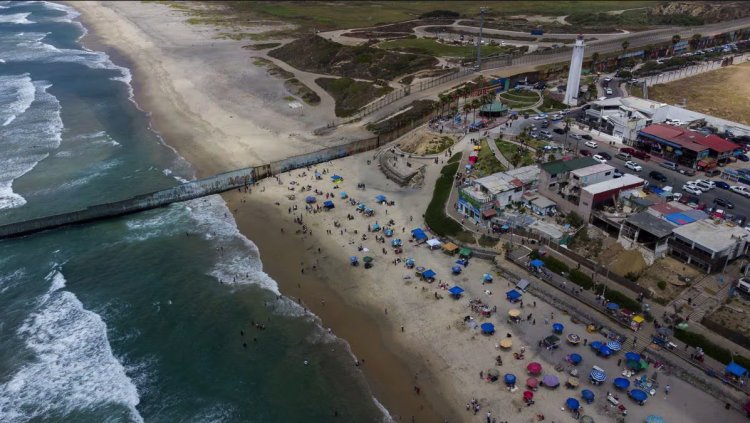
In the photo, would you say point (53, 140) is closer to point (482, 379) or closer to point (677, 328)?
point (482, 379)

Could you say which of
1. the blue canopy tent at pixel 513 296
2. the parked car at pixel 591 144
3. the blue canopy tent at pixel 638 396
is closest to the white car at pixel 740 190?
the parked car at pixel 591 144

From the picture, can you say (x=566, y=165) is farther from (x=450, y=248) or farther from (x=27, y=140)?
(x=27, y=140)

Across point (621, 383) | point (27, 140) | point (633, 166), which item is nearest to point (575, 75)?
point (633, 166)

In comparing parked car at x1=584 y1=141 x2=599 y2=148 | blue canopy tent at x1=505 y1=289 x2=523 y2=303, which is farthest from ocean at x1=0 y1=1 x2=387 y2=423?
parked car at x1=584 y1=141 x2=599 y2=148

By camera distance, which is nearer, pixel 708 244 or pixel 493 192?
pixel 708 244

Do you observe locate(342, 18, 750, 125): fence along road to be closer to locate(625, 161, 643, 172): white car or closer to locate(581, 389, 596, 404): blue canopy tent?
locate(625, 161, 643, 172): white car

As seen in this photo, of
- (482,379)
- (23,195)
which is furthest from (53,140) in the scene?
(482,379)
